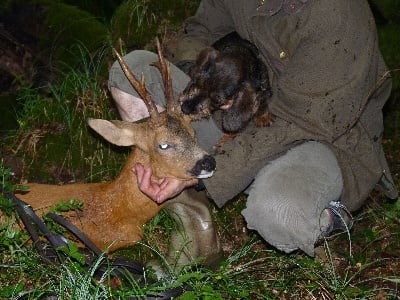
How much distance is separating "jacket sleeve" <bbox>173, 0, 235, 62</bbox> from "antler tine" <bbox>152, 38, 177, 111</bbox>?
0.58 metres

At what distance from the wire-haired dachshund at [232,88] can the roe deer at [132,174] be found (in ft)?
0.57

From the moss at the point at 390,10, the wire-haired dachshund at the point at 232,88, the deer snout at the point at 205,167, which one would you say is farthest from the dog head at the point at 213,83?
the moss at the point at 390,10

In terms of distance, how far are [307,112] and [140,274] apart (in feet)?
4.75

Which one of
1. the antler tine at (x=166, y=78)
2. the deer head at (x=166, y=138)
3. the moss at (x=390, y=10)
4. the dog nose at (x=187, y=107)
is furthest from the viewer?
the moss at (x=390, y=10)

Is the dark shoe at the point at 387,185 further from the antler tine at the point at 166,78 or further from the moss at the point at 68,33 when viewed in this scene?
the moss at the point at 68,33

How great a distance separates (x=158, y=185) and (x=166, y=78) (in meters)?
0.71

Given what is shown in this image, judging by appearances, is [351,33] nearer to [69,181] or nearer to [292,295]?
[292,295]

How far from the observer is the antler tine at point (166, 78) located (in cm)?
403

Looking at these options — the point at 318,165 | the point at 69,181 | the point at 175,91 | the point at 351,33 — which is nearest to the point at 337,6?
the point at 351,33

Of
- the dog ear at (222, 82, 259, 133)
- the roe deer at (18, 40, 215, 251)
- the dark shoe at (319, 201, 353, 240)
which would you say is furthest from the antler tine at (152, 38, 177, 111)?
the dark shoe at (319, 201, 353, 240)

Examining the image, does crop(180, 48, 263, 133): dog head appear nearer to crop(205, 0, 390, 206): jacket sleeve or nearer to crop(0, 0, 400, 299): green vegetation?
crop(205, 0, 390, 206): jacket sleeve

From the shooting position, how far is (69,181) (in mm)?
5551

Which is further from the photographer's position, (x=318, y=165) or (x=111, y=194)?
(x=111, y=194)

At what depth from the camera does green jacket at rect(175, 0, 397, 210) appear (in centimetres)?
391
